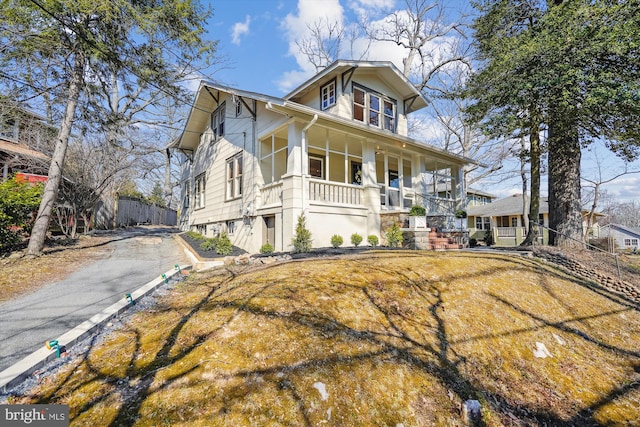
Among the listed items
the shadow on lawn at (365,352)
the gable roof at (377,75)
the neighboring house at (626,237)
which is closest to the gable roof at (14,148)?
the gable roof at (377,75)

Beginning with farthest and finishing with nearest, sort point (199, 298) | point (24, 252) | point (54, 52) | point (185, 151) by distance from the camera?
point (185, 151) < point (54, 52) < point (24, 252) < point (199, 298)

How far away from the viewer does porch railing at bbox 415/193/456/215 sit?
12.3 metres

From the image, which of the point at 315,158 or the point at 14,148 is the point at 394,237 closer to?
the point at 315,158

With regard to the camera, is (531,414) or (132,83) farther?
(132,83)

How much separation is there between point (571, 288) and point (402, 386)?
5.32 metres

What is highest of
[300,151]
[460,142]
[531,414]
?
[460,142]

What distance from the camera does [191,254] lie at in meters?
8.72

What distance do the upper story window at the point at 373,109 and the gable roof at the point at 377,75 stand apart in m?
0.72

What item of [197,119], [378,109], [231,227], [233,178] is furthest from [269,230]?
[197,119]

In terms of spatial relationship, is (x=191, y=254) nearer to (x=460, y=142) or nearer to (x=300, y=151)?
(x=300, y=151)

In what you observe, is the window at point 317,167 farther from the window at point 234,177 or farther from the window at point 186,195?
the window at point 186,195

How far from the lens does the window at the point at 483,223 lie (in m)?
28.6

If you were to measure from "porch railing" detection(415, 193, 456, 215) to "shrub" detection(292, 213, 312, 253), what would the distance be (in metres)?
5.74

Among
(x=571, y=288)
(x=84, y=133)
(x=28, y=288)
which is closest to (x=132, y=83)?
(x=84, y=133)
